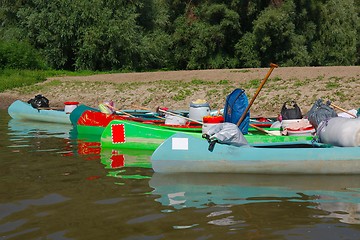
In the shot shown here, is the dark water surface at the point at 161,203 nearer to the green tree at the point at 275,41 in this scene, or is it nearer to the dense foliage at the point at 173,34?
the dense foliage at the point at 173,34

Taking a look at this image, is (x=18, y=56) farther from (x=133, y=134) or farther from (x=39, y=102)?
(x=133, y=134)

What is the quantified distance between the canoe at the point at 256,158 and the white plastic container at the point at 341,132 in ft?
0.83

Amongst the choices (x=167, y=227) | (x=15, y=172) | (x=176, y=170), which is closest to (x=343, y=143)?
(x=176, y=170)

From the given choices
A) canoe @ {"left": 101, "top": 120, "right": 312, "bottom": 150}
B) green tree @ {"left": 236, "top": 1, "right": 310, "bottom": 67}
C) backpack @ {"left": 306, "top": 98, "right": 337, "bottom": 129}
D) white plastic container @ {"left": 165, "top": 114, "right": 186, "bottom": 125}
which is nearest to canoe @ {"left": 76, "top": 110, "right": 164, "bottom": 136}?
white plastic container @ {"left": 165, "top": 114, "right": 186, "bottom": 125}

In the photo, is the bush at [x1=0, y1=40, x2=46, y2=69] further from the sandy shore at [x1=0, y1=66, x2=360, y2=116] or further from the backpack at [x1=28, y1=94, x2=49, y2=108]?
the backpack at [x1=28, y1=94, x2=49, y2=108]

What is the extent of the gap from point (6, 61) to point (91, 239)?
96.0ft

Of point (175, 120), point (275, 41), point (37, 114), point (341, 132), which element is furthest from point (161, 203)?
point (275, 41)

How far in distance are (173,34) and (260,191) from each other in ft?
106

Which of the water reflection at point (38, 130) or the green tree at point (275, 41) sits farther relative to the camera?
the green tree at point (275, 41)

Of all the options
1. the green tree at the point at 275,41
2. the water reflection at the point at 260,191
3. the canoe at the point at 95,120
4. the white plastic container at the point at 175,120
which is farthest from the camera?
the green tree at the point at 275,41

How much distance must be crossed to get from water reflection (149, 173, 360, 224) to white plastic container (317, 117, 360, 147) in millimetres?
563

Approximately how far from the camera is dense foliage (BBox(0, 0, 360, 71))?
34875 mm

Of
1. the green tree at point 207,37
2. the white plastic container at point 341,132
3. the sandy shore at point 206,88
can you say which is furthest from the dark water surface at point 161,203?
the green tree at point 207,37

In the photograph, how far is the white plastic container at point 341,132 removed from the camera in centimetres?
869
